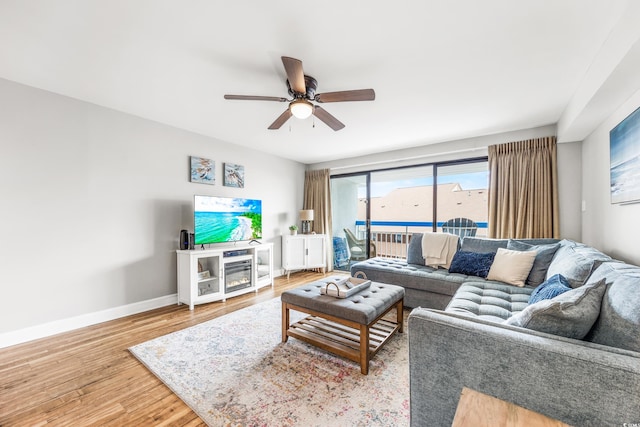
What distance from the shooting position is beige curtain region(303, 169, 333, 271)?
5309 mm

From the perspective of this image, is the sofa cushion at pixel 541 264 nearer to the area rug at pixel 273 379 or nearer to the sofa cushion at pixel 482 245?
the sofa cushion at pixel 482 245

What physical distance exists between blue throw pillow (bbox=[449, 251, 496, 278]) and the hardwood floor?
2839mm

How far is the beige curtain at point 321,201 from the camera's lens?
531 cm

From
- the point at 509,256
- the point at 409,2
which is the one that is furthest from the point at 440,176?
the point at 409,2

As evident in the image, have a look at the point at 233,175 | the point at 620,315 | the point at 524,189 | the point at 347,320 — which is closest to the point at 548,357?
the point at 620,315

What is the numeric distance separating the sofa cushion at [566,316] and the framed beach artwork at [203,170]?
379 cm

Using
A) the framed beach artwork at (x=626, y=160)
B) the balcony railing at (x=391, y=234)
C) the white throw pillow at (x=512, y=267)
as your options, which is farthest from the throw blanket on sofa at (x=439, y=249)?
the balcony railing at (x=391, y=234)

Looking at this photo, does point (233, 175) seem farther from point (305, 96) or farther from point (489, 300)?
point (489, 300)

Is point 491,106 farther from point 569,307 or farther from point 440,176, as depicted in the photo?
point 569,307

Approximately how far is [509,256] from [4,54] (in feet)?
15.5

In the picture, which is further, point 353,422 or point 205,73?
point 205,73

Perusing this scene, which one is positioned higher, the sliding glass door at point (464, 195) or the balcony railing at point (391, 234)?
the sliding glass door at point (464, 195)

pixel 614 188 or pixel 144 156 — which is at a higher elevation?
pixel 144 156

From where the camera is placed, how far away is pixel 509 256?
107 inches
